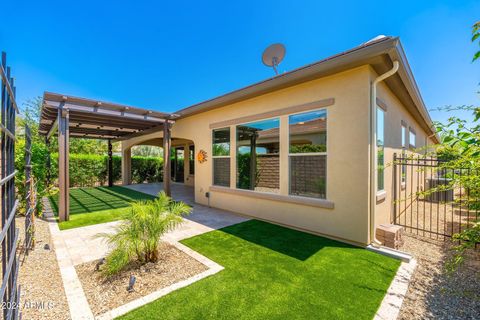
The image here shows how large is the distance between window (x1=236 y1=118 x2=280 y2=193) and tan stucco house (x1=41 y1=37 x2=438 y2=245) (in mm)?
32

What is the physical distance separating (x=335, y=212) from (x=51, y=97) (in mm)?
8654

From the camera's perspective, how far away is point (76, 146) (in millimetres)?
20078

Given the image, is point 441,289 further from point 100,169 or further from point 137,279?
point 100,169

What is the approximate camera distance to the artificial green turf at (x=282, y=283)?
101 inches

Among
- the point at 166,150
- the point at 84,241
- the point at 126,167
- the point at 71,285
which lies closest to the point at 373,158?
the point at 71,285

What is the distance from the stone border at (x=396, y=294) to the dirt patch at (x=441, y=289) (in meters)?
0.06

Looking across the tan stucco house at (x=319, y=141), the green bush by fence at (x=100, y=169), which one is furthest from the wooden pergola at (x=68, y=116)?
the green bush by fence at (x=100, y=169)

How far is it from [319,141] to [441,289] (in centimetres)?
343

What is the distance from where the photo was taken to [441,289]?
3143 mm

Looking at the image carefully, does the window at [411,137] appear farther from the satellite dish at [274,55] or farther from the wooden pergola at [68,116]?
the wooden pergola at [68,116]

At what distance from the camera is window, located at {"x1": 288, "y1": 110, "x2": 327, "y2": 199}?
5145 millimetres

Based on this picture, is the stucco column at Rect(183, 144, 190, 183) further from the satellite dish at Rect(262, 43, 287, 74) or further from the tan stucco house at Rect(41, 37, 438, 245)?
the satellite dish at Rect(262, 43, 287, 74)

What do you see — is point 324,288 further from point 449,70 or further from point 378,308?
point 449,70

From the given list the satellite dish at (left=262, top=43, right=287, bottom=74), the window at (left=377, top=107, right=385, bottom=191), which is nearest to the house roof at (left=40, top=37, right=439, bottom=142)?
the window at (left=377, top=107, right=385, bottom=191)
